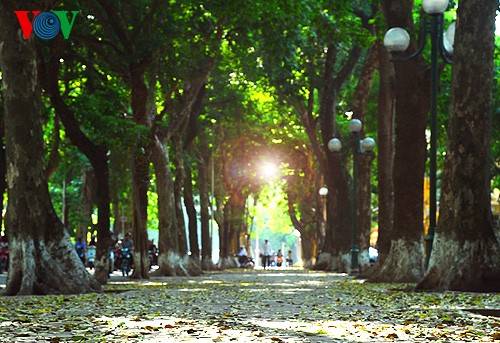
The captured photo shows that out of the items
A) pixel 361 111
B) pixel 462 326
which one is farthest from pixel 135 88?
pixel 462 326

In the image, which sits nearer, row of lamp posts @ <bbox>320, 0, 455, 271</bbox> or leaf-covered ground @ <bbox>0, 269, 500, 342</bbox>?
leaf-covered ground @ <bbox>0, 269, 500, 342</bbox>

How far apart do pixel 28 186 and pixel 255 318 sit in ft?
26.3

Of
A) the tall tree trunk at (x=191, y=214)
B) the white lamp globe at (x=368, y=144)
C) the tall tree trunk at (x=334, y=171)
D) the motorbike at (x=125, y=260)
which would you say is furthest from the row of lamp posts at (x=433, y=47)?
the tall tree trunk at (x=191, y=214)

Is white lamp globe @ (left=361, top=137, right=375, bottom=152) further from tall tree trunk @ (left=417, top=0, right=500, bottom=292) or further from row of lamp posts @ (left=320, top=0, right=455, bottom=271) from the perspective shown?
tall tree trunk @ (left=417, top=0, right=500, bottom=292)

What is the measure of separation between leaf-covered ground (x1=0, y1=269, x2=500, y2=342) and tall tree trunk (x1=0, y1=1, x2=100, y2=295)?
151cm

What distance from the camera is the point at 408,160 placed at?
935 inches

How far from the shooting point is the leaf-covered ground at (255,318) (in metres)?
9.78

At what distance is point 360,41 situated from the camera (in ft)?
87.4

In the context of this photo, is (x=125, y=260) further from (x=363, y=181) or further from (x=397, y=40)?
(x=397, y=40)

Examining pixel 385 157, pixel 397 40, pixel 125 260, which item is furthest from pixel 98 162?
pixel 125 260

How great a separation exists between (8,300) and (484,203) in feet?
24.2

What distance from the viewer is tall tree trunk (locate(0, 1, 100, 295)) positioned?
1900cm

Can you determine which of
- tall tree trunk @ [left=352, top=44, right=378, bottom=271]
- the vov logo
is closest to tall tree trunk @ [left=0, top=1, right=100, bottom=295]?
the vov logo

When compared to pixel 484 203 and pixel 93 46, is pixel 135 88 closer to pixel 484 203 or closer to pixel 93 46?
pixel 93 46
